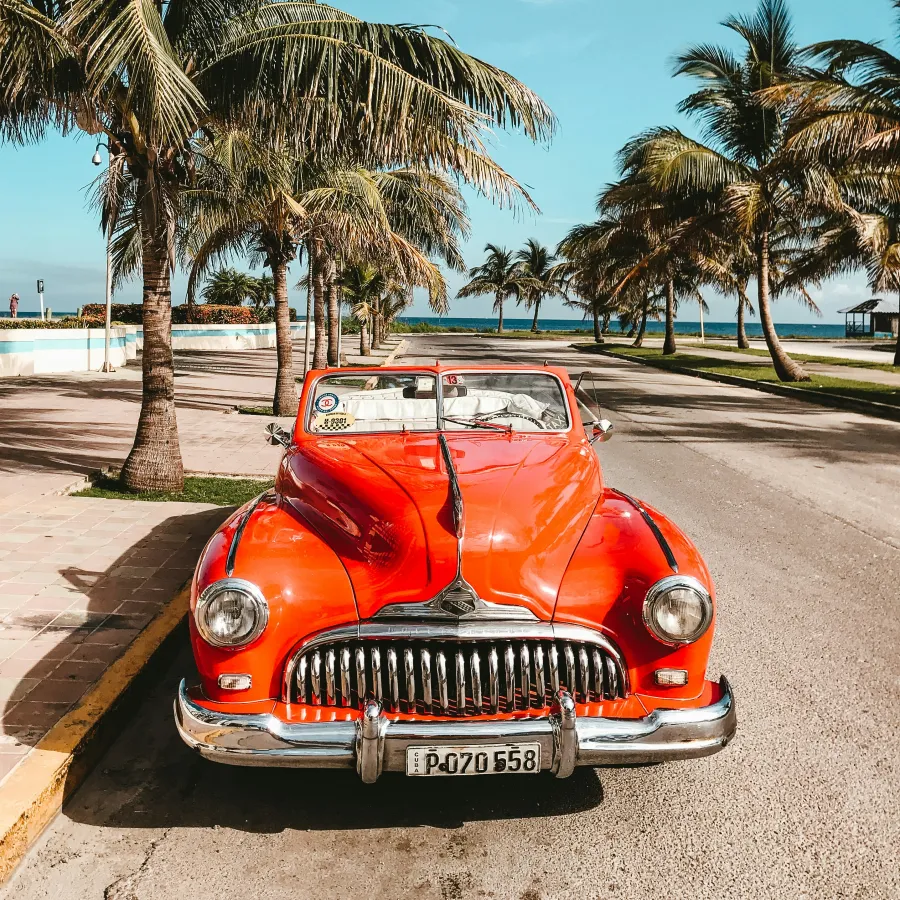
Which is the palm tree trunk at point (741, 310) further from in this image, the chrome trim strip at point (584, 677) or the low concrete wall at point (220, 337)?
the chrome trim strip at point (584, 677)

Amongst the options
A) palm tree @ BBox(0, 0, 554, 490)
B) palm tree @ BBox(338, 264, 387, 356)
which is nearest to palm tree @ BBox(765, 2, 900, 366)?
palm tree @ BBox(0, 0, 554, 490)

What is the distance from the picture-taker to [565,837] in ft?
9.68

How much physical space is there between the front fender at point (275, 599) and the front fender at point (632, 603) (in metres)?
0.83

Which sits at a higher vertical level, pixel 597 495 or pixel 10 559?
pixel 597 495

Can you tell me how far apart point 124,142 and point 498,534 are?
6.25 metres

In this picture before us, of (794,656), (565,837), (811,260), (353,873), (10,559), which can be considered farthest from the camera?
(811,260)

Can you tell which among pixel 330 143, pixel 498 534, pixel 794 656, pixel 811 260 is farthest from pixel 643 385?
pixel 498 534

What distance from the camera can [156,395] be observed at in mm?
8031

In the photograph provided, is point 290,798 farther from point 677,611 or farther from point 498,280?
point 498,280

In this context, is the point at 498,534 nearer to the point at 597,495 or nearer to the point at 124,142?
the point at 597,495

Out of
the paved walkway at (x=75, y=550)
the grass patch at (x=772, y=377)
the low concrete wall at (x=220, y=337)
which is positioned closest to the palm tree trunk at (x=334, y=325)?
the paved walkway at (x=75, y=550)

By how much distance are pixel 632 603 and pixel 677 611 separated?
159 mm

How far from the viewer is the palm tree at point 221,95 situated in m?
6.84

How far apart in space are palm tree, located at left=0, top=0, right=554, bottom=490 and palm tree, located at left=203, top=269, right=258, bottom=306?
50.4 metres
